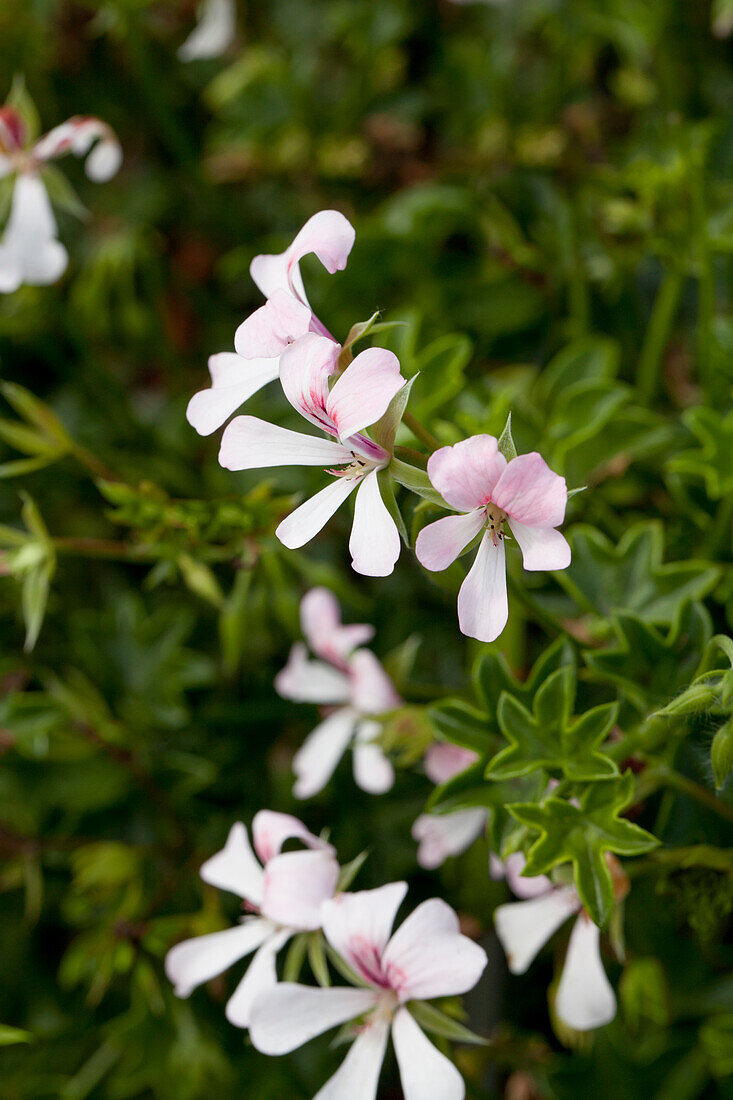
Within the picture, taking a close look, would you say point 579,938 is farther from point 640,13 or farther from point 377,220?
point 640,13

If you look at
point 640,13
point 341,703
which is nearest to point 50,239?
point 341,703

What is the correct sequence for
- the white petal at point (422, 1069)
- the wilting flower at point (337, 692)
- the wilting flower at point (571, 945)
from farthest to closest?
1. the wilting flower at point (337, 692)
2. the wilting flower at point (571, 945)
3. the white petal at point (422, 1069)

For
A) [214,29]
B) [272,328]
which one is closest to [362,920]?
[272,328]

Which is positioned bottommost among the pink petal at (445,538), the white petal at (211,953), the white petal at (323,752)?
the white petal at (323,752)

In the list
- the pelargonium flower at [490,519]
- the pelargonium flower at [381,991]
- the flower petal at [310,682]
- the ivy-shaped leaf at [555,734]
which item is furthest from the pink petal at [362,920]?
the flower petal at [310,682]

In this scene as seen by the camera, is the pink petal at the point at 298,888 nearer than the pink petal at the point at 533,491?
No

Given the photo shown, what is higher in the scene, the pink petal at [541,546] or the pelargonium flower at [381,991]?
the pink petal at [541,546]

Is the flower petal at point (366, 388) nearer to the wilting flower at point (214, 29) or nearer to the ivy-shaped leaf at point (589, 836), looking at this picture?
the ivy-shaped leaf at point (589, 836)
